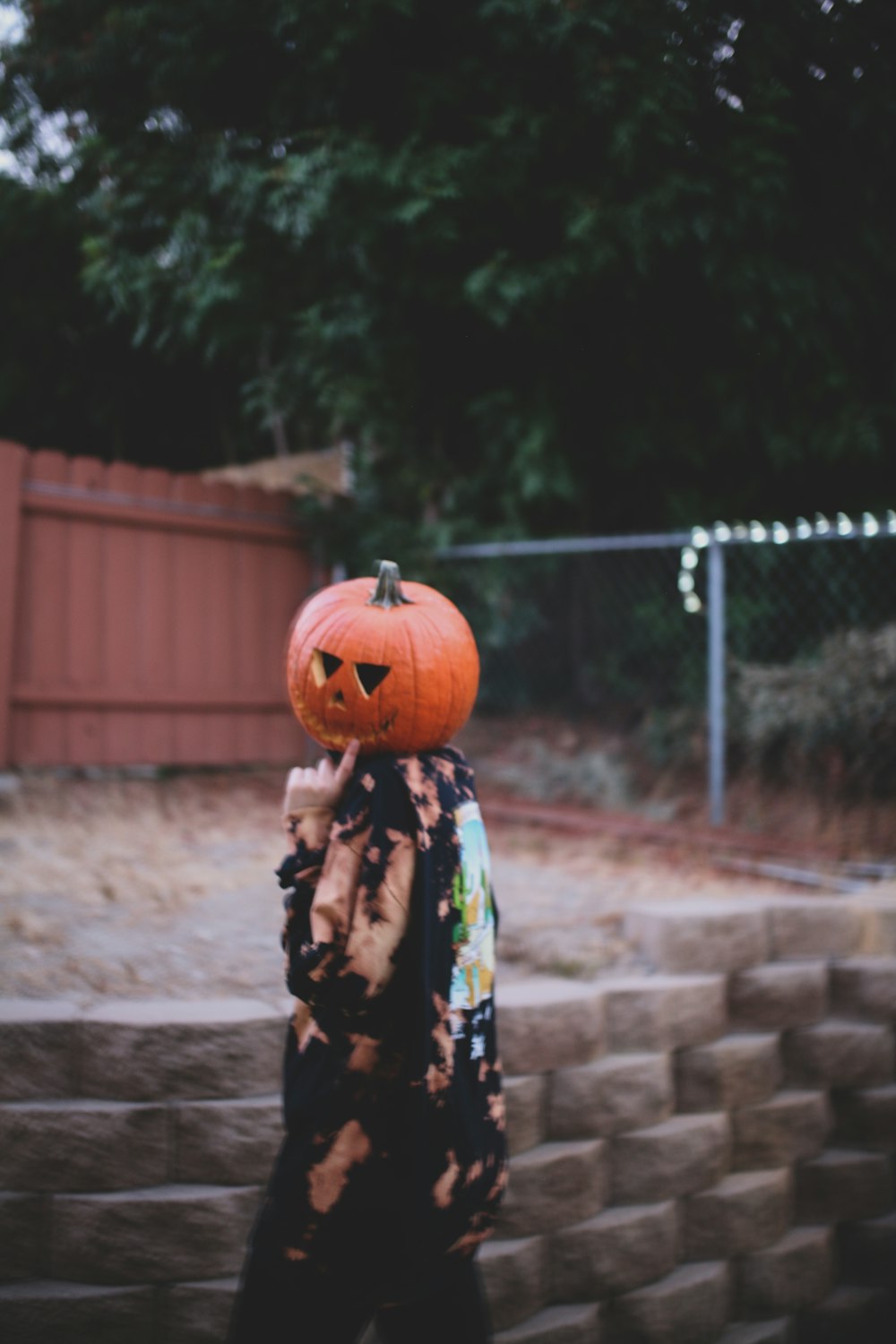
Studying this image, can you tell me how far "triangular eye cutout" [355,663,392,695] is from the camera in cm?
175

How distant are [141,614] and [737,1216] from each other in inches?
175

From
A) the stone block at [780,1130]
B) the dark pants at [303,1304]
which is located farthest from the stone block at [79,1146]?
the stone block at [780,1130]

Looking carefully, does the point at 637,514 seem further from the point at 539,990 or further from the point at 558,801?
the point at 539,990

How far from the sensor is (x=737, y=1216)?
2791 mm

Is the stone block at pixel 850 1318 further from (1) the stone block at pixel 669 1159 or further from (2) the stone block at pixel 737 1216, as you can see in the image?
(1) the stone block at pixel 669 1159

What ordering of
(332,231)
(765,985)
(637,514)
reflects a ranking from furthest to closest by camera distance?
(637,514) < (332,231) < (765,985)

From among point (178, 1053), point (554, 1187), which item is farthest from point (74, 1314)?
point (554, 1187)

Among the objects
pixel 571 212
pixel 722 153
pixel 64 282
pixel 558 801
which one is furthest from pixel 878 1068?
pixel 64 282

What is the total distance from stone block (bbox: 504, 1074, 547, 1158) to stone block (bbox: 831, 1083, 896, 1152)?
1.12m

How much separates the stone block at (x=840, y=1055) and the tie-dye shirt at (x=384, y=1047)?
1693 mm

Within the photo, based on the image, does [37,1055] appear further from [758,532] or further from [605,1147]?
[758,532]

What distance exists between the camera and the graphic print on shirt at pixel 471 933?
164cm

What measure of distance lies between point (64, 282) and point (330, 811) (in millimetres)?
7849

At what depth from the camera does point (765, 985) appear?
2.99 metres
